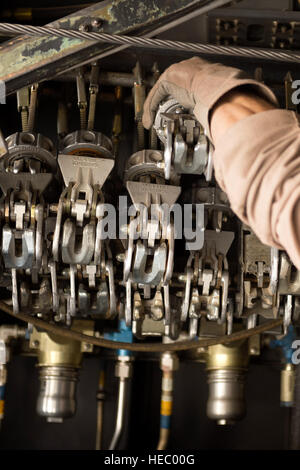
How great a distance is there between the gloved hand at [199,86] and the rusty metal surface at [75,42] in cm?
13

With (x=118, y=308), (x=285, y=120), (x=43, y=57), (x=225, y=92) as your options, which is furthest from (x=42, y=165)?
(x=285, y=120)

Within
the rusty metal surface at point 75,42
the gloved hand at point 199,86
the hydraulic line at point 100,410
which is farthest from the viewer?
the hydraulic line at point 100,410

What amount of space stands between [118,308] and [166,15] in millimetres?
777

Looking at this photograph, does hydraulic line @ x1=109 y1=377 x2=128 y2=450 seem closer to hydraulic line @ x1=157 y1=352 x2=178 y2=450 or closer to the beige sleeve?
hydraulic line @ x1=157 y1=352 x2=178 y2=450

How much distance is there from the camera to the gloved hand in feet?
4.42

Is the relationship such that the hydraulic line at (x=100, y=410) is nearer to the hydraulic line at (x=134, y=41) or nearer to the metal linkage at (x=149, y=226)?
the metal linkage at (x=149, y=226)

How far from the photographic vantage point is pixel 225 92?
4.39 ft

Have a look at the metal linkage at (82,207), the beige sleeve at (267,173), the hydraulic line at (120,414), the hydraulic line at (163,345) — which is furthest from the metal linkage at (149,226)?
the hydraulic line at (120,414)

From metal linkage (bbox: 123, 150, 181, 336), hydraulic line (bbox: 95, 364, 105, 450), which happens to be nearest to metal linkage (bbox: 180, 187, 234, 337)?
metal linkage (bbox: 123, 150, 181, 336)

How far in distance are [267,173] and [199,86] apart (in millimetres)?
359

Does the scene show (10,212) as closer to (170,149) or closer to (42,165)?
(42,165)

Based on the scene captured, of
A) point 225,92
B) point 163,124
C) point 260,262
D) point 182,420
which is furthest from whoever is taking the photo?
point 182,420

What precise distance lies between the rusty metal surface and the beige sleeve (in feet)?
1.53

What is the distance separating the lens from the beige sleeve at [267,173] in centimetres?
111
